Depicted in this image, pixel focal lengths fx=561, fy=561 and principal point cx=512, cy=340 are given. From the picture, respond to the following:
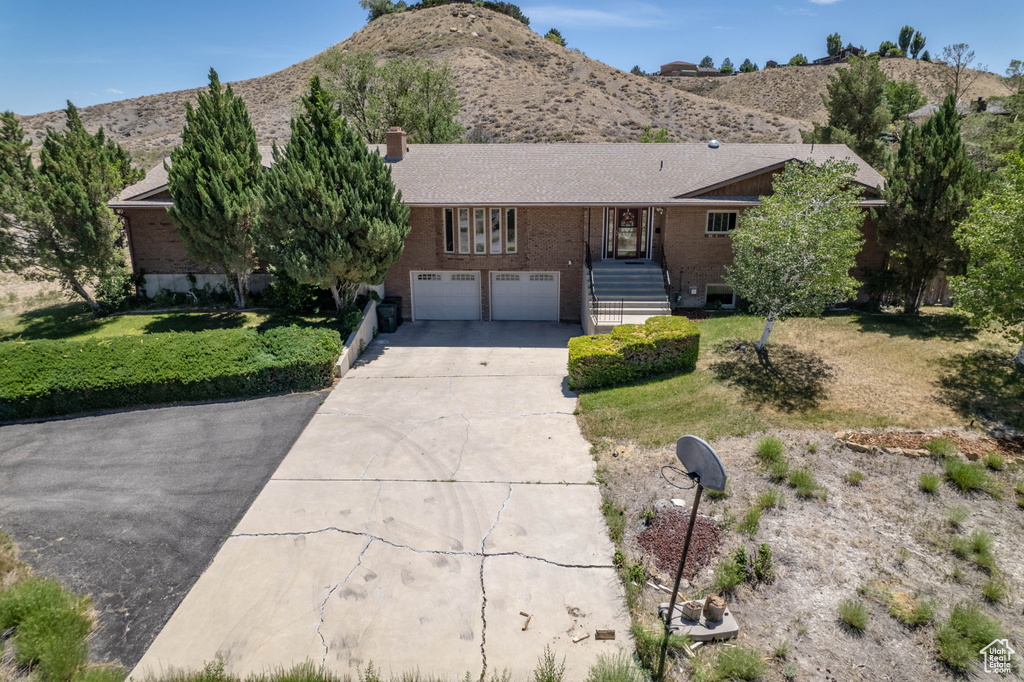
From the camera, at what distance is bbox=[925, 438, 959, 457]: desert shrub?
34.7 ft

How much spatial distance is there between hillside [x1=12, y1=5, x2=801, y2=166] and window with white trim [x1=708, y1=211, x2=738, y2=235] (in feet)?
117

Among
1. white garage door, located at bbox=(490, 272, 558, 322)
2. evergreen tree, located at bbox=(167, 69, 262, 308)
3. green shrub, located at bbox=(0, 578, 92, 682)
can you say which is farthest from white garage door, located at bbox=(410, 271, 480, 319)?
green shrub, located at bbox=(0, 578, 92, 682)

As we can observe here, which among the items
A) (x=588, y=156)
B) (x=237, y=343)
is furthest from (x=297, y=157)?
(x=588, y=156)

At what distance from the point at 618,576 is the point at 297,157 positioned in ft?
48.7

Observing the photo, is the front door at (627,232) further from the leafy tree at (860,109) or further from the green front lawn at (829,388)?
the leafy tree at (860,109)

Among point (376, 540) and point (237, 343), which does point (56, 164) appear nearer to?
point (237, 343)

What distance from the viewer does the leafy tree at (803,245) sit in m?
13.5

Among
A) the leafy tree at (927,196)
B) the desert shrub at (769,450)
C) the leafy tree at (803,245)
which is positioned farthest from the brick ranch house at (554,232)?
the desert shrub at (769,450)

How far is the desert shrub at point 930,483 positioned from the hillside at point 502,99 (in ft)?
158

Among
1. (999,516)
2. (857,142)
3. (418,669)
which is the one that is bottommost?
(418,669)

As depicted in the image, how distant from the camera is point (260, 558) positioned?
9250 mm

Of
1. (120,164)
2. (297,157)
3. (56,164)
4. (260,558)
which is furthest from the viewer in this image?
(120,164)

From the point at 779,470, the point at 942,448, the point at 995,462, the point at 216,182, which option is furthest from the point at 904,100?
the point at 216,182

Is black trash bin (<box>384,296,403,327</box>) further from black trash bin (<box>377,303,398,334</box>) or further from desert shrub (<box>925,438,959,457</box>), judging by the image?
desert shrub (<box>925,438,959,457</box>)
